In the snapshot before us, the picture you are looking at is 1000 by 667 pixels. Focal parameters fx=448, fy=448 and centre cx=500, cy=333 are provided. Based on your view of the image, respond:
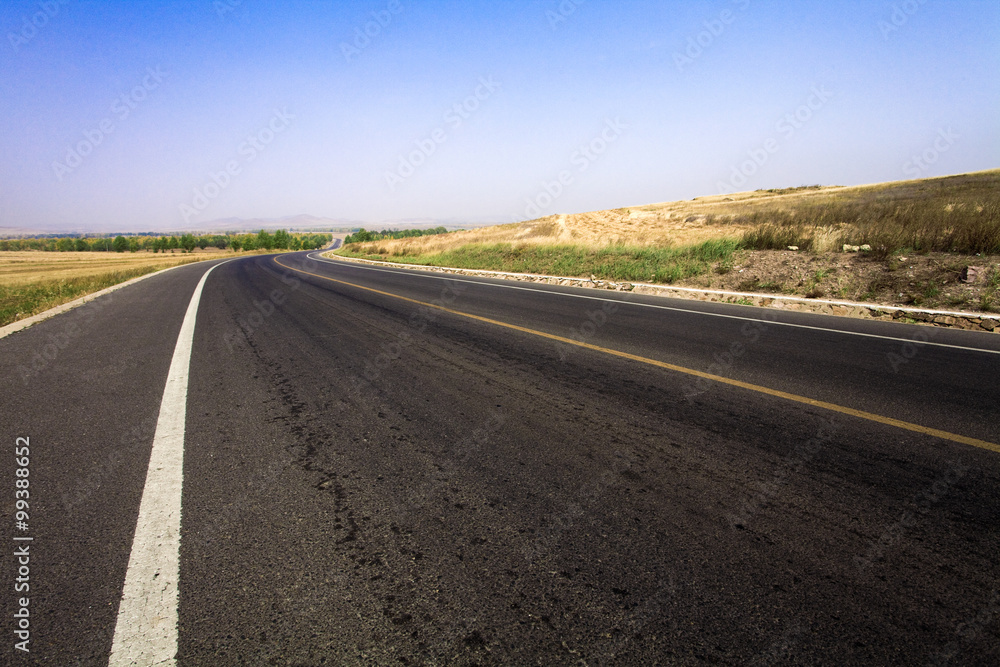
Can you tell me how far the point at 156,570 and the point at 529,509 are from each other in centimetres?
174

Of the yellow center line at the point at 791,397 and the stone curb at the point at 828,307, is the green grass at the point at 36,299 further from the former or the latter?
the stone curb at the point at 828,307

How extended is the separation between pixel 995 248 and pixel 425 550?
14.2 m

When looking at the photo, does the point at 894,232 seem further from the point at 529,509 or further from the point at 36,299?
the point at 36,299

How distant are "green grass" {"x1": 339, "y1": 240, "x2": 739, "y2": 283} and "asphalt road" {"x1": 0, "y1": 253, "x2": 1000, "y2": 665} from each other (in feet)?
31.1

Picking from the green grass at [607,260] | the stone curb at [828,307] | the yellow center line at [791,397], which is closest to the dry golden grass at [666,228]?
the green grass at [607,260]

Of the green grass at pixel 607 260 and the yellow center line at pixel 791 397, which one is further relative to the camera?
the green grass at pixel 607 260

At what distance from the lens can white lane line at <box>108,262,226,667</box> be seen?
5.22 ft

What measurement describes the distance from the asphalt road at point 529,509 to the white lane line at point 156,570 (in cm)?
5

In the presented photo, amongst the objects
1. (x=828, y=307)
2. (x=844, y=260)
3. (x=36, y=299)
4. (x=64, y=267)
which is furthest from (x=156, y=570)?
(x=64, y=267)

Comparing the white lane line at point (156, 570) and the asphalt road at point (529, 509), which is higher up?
the white lane line at point (156, 570)

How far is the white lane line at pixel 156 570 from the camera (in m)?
1.59

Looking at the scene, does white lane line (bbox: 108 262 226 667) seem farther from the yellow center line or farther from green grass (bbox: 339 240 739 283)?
green grass (bbox: 339 240 739 283)

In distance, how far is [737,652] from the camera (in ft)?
5.26

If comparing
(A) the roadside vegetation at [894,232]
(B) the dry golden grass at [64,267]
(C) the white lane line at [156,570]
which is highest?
(A) the roadside vegetation at [894,232]
